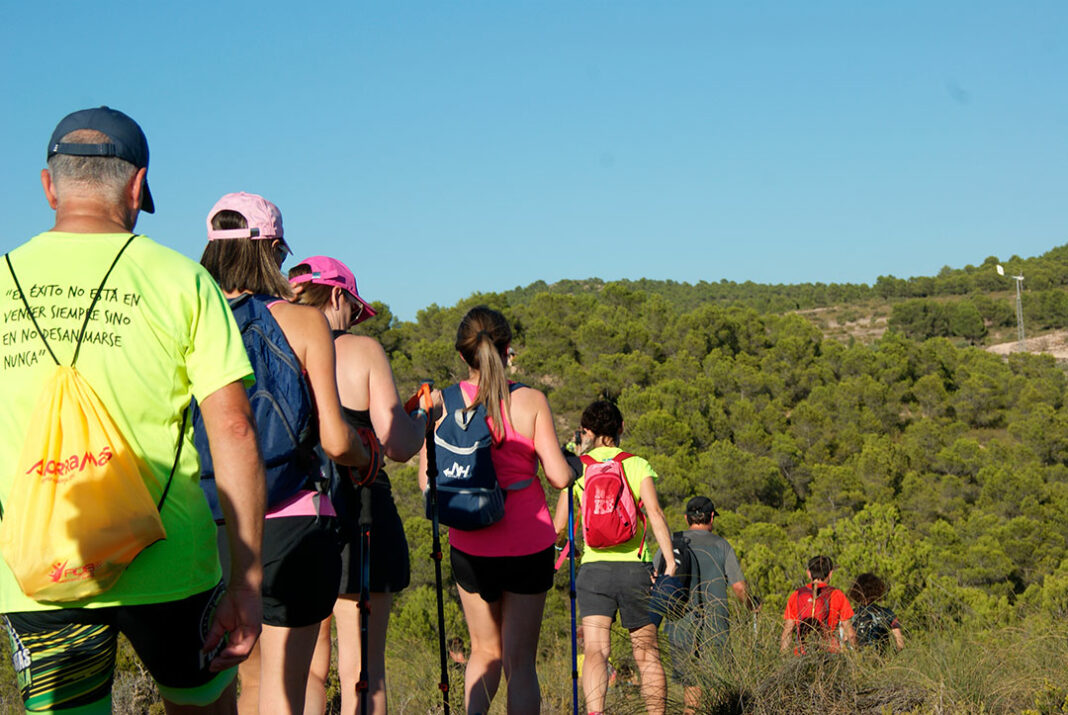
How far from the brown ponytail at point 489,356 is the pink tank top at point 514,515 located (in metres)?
0.05

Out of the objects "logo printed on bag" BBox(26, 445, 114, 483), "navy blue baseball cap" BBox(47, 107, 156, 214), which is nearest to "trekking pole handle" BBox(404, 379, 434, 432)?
"navy blue baseball cap" BBox(47, 107, 156, 214)

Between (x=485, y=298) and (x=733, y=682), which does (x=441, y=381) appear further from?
(x=733, y=682)

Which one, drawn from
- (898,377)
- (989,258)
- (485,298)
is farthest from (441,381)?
(989,258)

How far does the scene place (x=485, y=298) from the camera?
2978 cm

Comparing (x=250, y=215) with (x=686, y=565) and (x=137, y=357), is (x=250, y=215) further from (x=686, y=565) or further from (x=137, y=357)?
(x=686, y=565)

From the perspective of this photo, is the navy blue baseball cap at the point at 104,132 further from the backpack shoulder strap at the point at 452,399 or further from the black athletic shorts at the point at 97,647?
the backpack shoulder strap at the point at 452,399

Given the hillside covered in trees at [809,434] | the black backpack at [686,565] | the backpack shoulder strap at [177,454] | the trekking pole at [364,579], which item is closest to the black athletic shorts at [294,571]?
the trekking pole at [364,579]

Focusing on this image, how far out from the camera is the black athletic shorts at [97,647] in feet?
5.51

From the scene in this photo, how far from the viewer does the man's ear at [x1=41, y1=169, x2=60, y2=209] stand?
6.01 feet

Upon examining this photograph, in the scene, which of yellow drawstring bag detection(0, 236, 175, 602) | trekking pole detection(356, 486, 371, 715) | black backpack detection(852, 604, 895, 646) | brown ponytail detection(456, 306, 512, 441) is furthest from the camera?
black backpack detection(852, 604, 895, 646)

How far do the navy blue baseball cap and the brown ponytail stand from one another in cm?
182

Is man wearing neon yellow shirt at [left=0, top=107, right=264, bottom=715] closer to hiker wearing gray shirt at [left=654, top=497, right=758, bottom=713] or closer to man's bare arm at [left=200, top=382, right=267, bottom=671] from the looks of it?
man's bare arm at [left=200, top=382, right=267, bottom=671]

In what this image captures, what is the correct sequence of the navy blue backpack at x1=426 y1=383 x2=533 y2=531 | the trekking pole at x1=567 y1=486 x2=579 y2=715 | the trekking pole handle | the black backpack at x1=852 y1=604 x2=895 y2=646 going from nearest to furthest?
1. the trekking pole handle
2. the navy blue backpack at x1=426 y1=383 x2=533 y2=531
3. the trekking pole at x1=567 y1=486 x2=579 y2=715
4. the black backpack at x1=852 y1=604 x2=895 y2=646

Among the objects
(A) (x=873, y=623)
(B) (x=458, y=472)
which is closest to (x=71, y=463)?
(B) (x=458, y=472)
